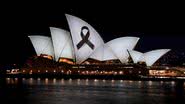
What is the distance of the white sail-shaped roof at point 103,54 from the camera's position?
86.7 meters

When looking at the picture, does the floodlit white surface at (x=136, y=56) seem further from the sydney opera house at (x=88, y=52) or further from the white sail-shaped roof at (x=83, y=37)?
the white sail-shaped roof at (x=83, y=37)

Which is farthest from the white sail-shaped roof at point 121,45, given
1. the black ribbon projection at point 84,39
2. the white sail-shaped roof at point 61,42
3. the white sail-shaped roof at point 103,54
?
the white sail-shaped roof at point 61,42

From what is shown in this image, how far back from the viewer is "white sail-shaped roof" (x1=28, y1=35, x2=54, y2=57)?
86.2m

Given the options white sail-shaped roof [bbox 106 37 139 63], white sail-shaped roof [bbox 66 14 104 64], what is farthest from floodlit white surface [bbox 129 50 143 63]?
white sail-shaped roof [bbox 66 14 104 64]

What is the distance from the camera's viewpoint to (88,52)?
280 ft

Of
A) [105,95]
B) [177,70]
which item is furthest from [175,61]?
[105,95]

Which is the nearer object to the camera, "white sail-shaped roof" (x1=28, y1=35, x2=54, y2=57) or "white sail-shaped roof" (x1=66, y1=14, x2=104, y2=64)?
"white sail-shaped roof" (x1=66, y1=14, x2=104, y2=64)

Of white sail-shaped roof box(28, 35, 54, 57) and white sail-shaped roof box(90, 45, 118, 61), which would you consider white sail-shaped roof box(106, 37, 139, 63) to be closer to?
white sail-shaped roof box(90, 45, 118, 61)

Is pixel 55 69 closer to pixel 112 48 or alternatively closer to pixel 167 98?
pixel 112 48

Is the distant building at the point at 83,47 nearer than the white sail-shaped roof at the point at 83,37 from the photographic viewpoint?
No

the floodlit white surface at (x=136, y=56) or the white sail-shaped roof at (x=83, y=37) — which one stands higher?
the white sail-shaped roof at (x=83, y=37)

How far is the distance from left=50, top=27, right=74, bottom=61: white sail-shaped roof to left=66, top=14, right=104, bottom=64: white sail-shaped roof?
1477 millimetres

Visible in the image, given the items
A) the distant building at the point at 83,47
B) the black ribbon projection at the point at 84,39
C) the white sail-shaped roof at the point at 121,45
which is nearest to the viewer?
the distant building at the point at 83,47

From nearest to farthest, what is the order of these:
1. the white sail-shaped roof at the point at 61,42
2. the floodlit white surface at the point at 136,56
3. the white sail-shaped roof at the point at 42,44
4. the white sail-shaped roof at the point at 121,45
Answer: the white sail-shaped roof at the point at 61,42, the white sail-shaped roof at the point at 42,44, the white sail-shaped roof at the point at 121,45, the floodlit white surface at the point at 136,56
